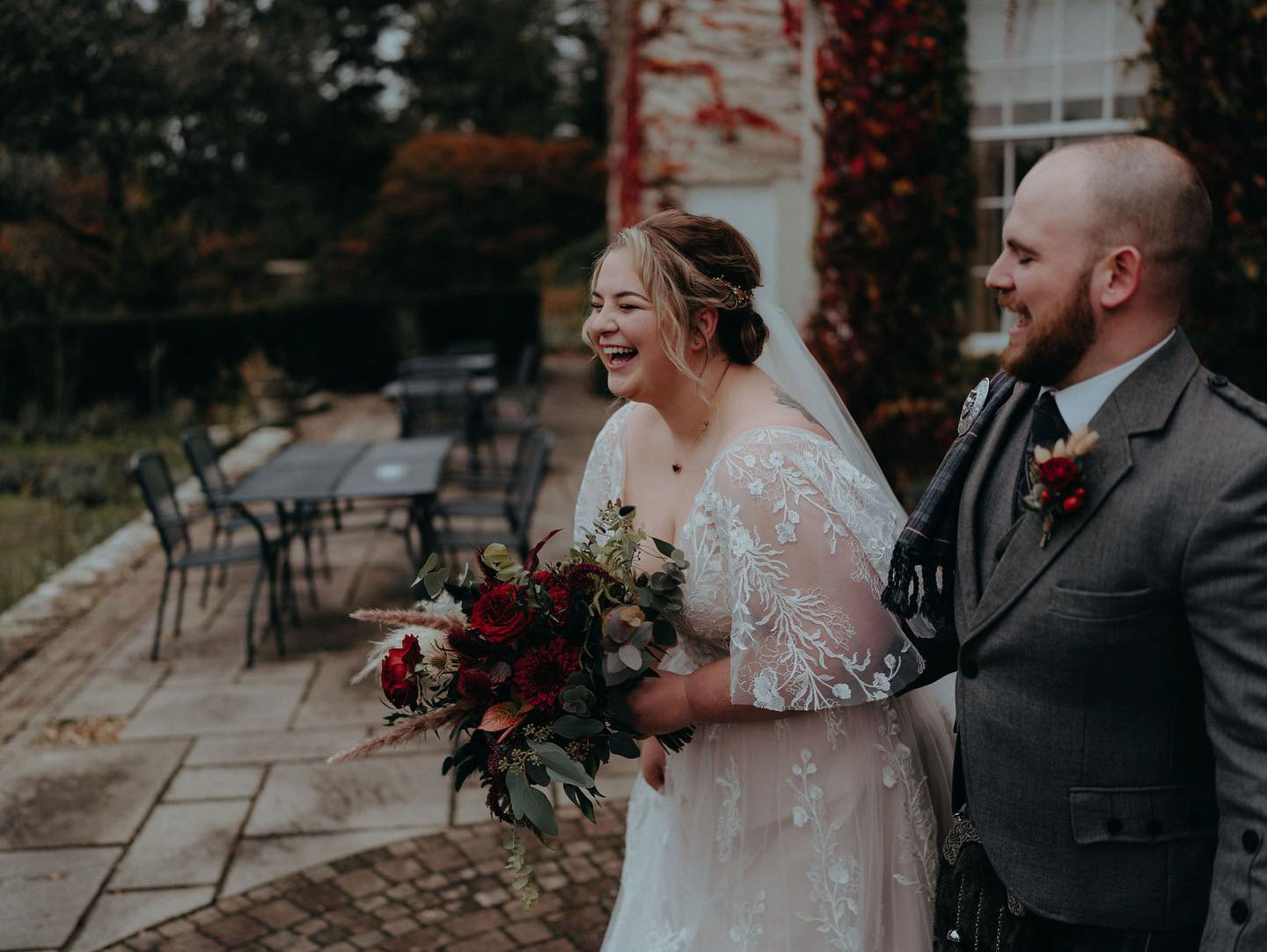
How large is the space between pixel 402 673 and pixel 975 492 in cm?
100

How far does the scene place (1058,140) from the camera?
7852 millimetres

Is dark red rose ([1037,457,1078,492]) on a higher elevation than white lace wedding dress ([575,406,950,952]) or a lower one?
higher

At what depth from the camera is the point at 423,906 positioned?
3.68 meters

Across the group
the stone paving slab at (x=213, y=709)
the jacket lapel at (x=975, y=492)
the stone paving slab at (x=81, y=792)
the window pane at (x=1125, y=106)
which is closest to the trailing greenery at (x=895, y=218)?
the window pane at (x=1125, y=106)

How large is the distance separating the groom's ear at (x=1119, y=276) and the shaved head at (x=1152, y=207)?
0.04ft

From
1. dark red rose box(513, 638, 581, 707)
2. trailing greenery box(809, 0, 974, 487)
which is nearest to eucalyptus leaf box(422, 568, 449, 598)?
dark red rose box(513, 638, 581, 707)

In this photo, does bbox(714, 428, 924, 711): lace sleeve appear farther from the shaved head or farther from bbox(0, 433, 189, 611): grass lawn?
bbox(0, 433, 189, 611): grass lawn

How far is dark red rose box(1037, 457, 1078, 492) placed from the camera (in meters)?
1.54

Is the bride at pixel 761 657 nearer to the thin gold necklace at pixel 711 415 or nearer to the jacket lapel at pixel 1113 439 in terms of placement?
the thin gold necklace at pixel 711 415

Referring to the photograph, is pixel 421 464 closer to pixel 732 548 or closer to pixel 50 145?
pixel 732 548

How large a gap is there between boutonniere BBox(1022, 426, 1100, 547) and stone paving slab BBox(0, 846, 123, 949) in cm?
327

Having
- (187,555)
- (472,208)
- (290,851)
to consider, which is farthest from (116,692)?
(472,208)

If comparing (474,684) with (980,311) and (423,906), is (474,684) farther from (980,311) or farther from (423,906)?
(980,311)

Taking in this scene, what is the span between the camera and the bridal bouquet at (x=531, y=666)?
79.2 inches
